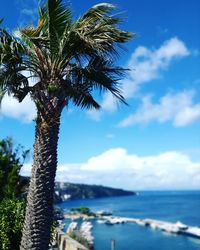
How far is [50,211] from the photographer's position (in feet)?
27.7

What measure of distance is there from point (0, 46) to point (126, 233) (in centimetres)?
8207

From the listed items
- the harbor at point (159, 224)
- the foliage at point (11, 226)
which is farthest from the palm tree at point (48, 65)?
the harbor at point (159, 224)

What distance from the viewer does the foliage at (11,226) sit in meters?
11.3

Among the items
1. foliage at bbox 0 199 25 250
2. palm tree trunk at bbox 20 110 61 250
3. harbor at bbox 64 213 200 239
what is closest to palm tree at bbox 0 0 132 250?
palm tree trunk at bbox 20 110 61 250

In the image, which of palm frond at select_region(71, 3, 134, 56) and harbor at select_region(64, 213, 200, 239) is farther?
harbor at select_region(64, 213, 200, 239)

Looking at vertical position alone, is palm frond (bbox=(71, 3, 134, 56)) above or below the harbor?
above

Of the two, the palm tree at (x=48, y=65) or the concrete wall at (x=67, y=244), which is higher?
the palm tree at (x=48, y=65)

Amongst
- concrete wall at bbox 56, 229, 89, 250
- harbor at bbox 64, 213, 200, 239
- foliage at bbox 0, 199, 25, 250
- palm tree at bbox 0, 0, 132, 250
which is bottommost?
harbor at bbox 64, 213, 200, 239

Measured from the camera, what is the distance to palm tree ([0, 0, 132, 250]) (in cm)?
835

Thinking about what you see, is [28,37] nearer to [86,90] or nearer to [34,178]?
[86,90]

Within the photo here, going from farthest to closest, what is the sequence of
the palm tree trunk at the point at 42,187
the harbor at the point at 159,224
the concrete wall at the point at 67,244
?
the harbor at the point at 159,224 → the concrete wall at the point at 67,244 → the palm tree trunk at the point at 42,187

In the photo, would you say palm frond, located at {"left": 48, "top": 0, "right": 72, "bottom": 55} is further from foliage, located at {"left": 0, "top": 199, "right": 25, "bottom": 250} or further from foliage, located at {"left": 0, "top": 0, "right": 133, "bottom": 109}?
foliage, located at {"left": 0, "top": 199, "right": 25, "bottom": 250}

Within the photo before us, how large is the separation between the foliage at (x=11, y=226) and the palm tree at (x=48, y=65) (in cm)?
309

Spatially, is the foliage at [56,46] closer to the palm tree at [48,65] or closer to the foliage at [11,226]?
the palm tree at [48,65]
